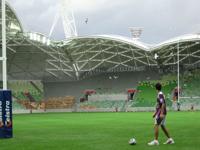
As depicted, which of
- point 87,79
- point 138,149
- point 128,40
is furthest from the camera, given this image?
point 87,79

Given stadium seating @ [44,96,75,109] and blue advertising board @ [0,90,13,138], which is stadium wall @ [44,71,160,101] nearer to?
stadium seating @ [44,96,75,109]

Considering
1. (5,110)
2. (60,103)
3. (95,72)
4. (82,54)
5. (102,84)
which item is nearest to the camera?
(5,110)

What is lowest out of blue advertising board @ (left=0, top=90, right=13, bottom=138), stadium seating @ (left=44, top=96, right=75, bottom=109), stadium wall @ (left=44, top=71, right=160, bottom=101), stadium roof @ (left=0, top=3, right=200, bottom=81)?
stadium seating @ (left=44, top=96, right=75, bottom=109)

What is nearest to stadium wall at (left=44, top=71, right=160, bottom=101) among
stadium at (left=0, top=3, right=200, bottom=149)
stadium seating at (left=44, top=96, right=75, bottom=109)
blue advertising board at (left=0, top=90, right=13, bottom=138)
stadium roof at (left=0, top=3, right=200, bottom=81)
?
A: stadium at (left=0, top=3, right=200, bottom=149)

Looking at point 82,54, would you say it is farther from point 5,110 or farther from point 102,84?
point 5,110

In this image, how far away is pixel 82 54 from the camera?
82.6 m

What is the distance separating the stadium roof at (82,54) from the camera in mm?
73000

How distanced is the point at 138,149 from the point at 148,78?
2797 inches

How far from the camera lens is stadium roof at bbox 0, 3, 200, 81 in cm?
7300

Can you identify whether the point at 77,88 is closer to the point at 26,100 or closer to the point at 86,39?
the point at 26,100

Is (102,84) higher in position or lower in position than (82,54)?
lower

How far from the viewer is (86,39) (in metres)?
74.6

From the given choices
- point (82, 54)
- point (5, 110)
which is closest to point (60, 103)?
point (82, 54)

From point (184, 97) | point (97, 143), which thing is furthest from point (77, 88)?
point (97, 143)
